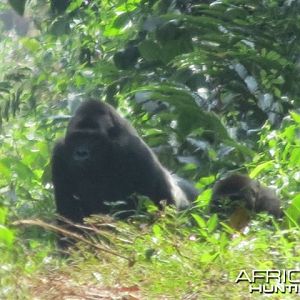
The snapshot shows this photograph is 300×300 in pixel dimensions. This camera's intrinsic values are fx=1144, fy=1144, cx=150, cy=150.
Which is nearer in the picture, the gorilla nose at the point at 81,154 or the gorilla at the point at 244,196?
the gorilla at the point at 244,196

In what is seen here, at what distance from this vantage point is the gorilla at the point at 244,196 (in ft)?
20.9

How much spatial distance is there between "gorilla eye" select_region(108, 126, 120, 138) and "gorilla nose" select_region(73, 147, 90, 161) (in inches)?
8.0

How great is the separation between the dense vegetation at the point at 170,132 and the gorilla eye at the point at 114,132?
10.5 inches

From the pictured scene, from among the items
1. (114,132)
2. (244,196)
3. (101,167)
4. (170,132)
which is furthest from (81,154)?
(244,196)

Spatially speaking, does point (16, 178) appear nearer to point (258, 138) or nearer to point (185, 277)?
point (258, 138)

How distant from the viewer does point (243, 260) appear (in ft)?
14.4

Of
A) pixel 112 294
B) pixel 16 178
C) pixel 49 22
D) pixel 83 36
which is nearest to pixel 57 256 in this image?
pixel 112 294

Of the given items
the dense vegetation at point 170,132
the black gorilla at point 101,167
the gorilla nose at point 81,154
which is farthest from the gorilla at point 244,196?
the gorilla nose at point 81,154

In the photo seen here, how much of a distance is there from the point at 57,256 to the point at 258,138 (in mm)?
2499

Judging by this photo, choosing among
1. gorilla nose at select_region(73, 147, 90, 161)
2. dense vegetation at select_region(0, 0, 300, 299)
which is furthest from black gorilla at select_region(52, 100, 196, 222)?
dense vegetation at select_region(0, 0, 300, 299)

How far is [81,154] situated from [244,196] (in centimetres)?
178

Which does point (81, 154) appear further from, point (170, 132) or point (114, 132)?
point (170, 132)

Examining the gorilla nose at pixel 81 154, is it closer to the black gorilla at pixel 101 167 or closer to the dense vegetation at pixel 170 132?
the black gorilla at pixel 101 167

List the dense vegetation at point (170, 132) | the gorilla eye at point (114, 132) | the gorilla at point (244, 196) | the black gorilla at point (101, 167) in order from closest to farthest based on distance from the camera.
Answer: the dense vegetation at point (170, 132)
the gorilla at point (244, 196)
the black gorilla at point (101, 167)
the gorilla eye at point (114, 132)
